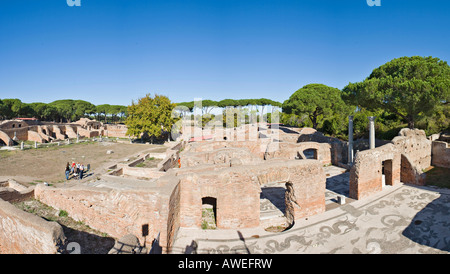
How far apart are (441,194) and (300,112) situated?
91.0ft

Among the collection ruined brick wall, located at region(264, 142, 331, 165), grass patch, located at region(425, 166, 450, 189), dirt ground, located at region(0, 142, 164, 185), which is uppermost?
ruined brick wall, located at region(264, 142, 331, 165)

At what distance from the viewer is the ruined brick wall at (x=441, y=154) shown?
17.4 m

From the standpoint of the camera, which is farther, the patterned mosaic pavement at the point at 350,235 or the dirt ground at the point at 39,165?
the dirt ground at the point at 39,165

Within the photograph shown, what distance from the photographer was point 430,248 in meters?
6.82

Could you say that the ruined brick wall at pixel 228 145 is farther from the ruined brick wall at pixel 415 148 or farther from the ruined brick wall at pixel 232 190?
the ruined brick wall at pixel 232 190

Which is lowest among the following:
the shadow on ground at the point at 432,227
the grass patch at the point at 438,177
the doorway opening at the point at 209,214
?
the doorway opening at the point at 209,214

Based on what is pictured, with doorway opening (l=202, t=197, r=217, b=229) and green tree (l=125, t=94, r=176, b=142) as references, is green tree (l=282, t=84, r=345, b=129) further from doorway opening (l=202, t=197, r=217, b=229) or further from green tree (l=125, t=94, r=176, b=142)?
doorway opening (l=202, t=197, r=217, b=229)

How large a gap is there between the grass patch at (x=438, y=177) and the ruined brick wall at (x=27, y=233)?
18408 mm

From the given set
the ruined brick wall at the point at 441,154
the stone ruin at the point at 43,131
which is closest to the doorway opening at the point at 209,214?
the ruined brick wall at the point at 441,154

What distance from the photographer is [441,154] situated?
701 inches

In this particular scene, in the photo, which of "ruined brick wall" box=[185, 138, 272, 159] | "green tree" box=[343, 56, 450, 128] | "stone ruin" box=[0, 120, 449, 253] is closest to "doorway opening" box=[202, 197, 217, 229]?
"stone ruin" box=[0, 120, 449, 253]

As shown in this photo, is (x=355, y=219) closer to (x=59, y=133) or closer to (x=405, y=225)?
(x=405, y=225)

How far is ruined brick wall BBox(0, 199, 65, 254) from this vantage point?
5.31 m

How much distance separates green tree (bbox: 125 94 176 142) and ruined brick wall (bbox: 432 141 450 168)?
102ft
